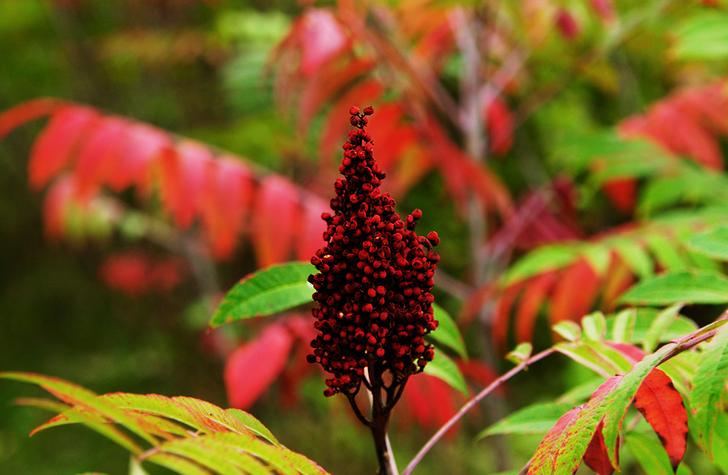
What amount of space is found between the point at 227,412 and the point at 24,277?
26.7ft

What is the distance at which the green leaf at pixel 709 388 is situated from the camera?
0.62 metres

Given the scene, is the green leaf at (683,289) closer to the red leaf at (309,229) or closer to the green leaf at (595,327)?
the green leaf at (595,327)

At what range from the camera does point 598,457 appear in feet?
2.35

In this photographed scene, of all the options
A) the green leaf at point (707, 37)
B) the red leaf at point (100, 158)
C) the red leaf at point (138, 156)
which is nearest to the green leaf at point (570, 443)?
the green leaf at point (707, 37)

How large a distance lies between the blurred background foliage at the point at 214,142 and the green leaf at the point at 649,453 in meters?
1.00

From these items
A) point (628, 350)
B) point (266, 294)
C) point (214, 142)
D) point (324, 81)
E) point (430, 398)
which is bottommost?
point (628, 350)

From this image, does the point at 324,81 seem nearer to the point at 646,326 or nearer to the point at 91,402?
the point at 646,326

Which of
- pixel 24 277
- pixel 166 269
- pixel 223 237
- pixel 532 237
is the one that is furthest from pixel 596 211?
pixel 24 277

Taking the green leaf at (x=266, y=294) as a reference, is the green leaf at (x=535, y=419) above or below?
below

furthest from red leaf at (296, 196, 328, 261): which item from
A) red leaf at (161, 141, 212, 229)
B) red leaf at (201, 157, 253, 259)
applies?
red leaf at (161, 141, 212, 229)

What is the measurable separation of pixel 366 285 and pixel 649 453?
37cm

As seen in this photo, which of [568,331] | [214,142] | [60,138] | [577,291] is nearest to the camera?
[568,331]

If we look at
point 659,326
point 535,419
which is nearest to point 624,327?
point 659,326

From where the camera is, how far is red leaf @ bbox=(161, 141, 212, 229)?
187 cm
